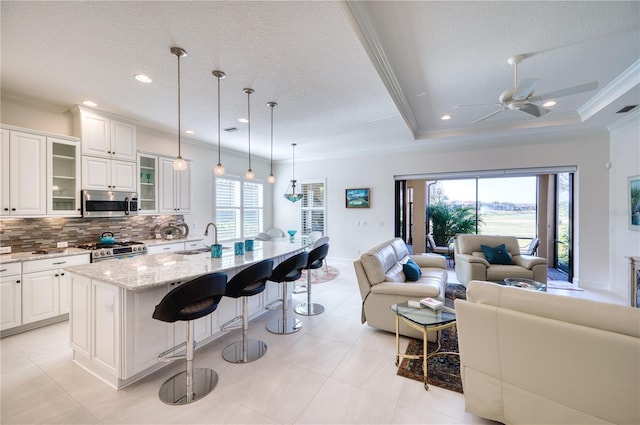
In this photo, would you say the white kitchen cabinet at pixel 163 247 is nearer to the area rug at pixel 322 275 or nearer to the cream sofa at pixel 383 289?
the area rug at pixel 322 275

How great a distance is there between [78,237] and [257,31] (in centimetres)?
410

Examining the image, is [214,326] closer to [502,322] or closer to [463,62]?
[502,322]

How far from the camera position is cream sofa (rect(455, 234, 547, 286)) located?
165 inches

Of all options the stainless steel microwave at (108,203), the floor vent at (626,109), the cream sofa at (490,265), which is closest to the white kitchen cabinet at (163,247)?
the stainless steel microwave at (108,203)

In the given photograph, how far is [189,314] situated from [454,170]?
5.71 meters

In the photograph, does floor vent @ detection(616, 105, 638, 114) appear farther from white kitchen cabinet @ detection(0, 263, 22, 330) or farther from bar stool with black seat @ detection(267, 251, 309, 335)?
white kitchen cabinet @ detection(0, 263, 22, 330)

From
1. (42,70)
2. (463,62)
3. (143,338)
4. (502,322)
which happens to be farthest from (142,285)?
(463,62)

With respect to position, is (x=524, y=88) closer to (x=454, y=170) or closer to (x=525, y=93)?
(x=525, y=93)

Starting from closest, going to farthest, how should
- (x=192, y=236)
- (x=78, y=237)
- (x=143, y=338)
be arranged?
(x=143, y=338) → (x=78, y=237) → (x=192, y=236)

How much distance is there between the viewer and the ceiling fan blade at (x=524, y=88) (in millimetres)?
2588

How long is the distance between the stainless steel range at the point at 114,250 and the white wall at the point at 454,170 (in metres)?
4.18

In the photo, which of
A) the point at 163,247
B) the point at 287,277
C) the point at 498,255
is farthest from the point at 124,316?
the point at 498,255

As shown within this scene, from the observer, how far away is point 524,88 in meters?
2.70

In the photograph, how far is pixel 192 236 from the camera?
5.39 metres
